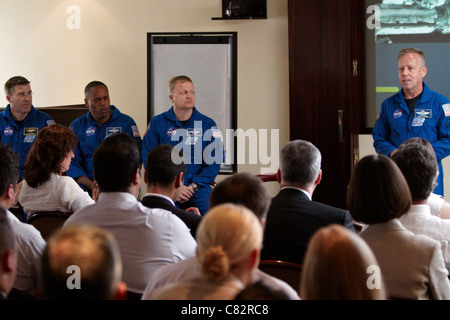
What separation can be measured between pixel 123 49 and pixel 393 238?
15.8 ft

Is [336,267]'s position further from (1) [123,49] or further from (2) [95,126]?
(1) [123,49]

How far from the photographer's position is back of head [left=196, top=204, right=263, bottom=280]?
1435mm

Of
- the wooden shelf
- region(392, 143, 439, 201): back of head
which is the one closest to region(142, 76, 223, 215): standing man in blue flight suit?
the wooden shelf

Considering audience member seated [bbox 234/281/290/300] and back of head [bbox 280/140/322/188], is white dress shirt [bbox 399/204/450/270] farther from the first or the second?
audience member seated [bbox 234/281/290/300]

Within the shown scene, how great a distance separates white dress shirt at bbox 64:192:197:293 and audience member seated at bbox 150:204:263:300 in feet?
A: 2.50

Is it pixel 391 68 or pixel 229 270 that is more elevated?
pixel 391 68

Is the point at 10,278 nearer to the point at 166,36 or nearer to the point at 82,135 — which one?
the point at 82,135

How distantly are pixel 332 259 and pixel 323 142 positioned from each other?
438 cm

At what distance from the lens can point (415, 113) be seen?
453 cm

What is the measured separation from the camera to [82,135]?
191 inches

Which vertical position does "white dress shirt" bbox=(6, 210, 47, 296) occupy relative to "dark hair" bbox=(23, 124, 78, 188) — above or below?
below

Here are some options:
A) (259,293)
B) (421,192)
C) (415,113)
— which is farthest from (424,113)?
(259,293)
